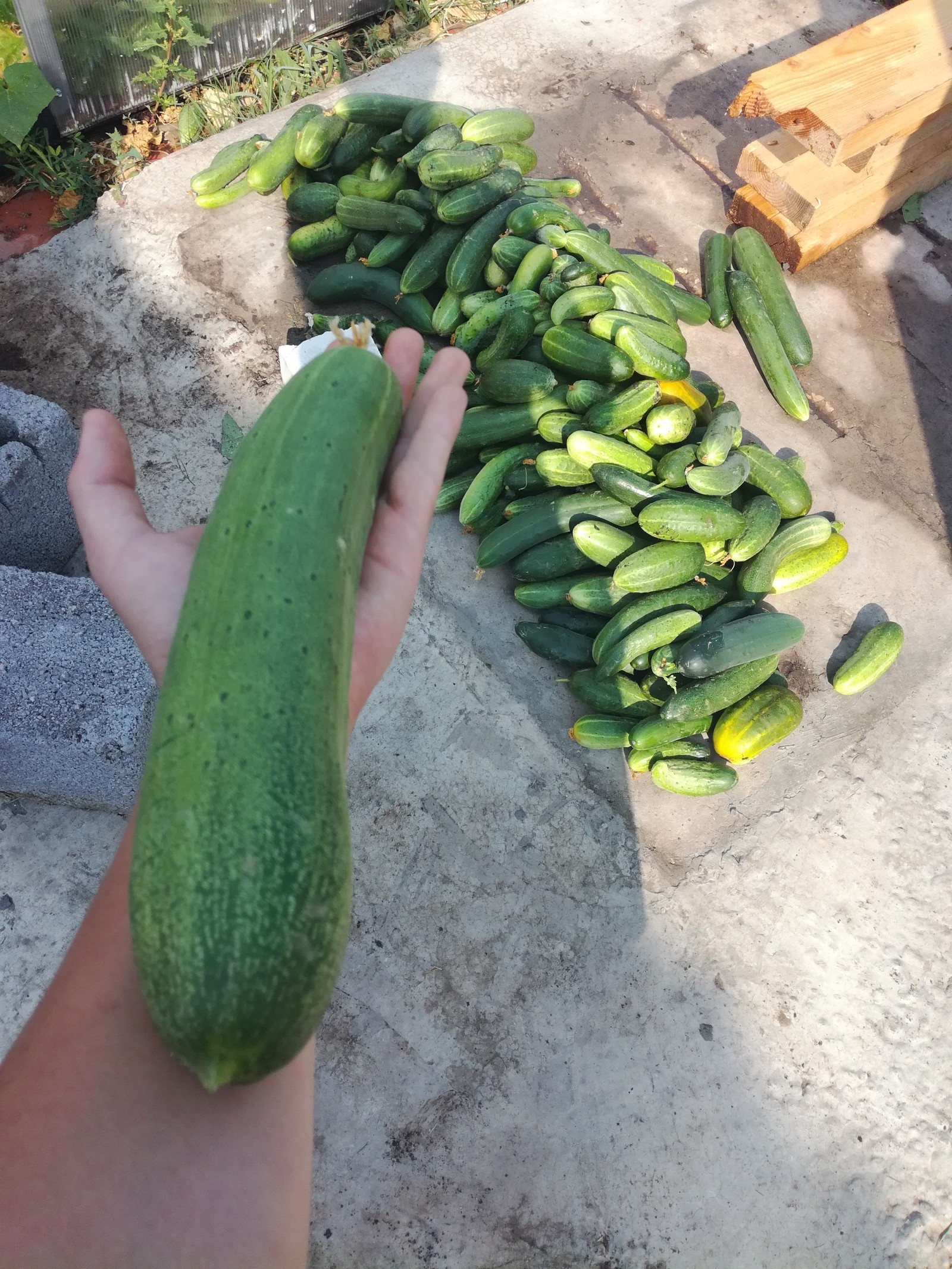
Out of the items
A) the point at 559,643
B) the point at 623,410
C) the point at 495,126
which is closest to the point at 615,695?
the point at 559,643

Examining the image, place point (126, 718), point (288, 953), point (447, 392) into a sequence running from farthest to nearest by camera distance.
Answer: point (126, 718) < point (447, 392) < point (288, 953)

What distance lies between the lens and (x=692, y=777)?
3422 millimetres

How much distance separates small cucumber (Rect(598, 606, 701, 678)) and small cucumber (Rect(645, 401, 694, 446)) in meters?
0.78

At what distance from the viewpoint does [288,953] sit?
1.54 meters

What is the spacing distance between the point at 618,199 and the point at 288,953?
498cm


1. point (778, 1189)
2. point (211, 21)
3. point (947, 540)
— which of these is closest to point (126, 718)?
point (778, 1189)

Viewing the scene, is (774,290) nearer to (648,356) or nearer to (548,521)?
(648,356)

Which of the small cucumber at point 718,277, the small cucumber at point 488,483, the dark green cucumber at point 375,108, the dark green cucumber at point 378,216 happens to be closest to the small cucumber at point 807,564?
the small cucumber at point 488,483

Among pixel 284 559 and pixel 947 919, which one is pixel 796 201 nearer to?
pixel 947 919

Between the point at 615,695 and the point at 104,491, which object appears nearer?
the point at 104,491

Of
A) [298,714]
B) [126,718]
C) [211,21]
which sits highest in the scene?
[211,21]

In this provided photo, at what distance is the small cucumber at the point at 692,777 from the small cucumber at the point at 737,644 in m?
0.35

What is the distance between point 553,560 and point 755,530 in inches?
33.6

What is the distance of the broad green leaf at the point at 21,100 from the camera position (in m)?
4.82
